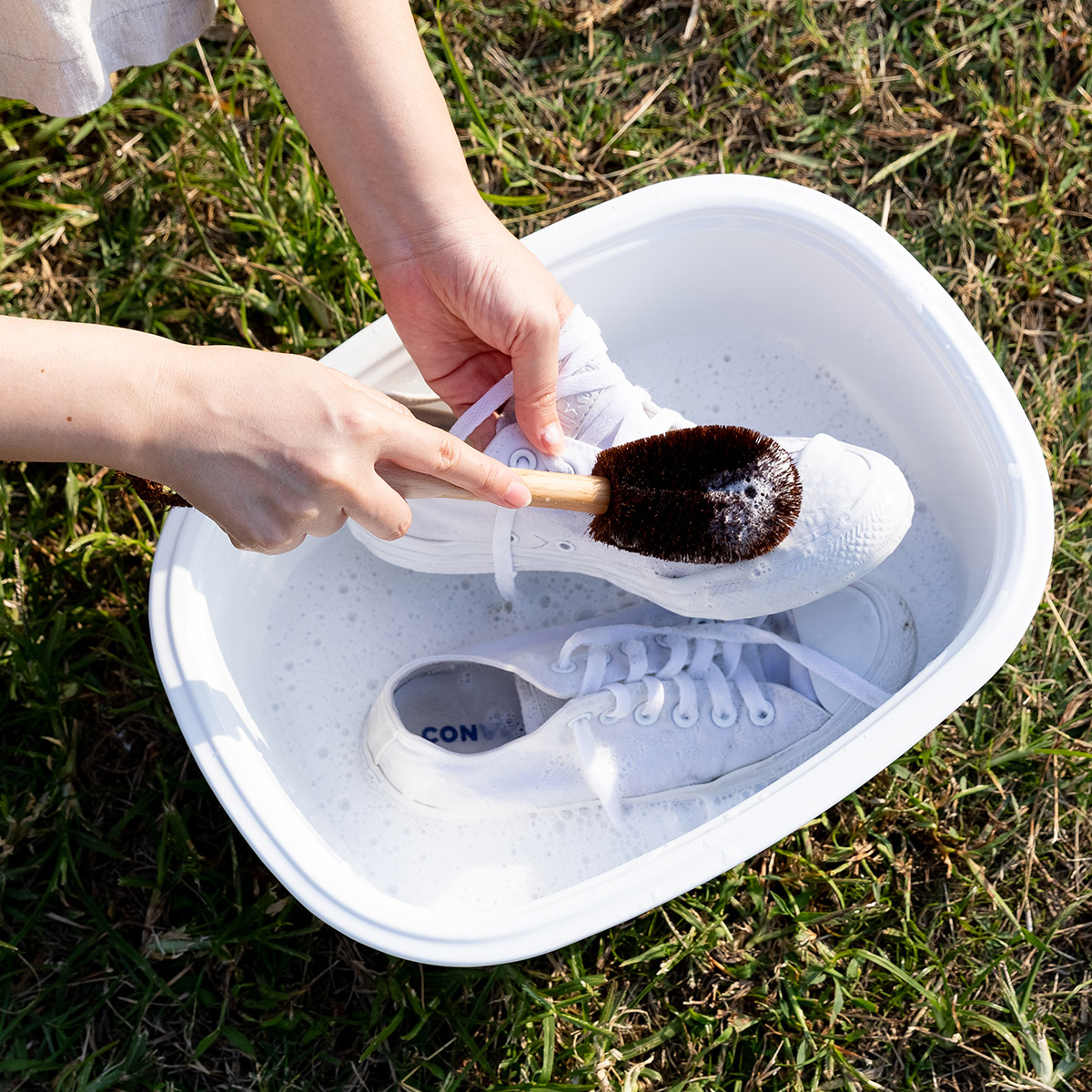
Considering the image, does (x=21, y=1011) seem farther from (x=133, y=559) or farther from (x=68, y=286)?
(x=68, y=286)

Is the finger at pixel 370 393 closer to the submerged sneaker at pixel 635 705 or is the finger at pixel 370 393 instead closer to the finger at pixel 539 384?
the finger at pixel 539 384

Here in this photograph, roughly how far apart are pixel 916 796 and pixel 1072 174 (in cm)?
72

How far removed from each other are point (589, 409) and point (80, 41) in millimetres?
477

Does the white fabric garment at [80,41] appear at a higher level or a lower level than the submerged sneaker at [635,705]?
higher

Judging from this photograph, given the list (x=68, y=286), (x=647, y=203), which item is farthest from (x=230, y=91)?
(x=647, y=203)

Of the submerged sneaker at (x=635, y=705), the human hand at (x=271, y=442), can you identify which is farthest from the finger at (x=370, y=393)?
the submerged sneaker at (x=635, y=705)

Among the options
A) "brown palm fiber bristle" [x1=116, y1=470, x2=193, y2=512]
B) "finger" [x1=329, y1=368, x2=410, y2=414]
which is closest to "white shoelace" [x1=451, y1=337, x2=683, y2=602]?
"finger" [x1=329, y1=368, x2=410, y2=414]

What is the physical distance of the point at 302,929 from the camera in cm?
92

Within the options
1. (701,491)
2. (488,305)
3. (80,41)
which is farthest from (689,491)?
(80,41)

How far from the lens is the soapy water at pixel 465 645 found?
92 centimetres

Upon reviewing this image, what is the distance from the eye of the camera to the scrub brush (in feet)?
2.57

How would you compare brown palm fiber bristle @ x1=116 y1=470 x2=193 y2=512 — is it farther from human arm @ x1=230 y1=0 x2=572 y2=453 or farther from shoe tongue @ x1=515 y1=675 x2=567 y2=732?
shoe tongue @ x1=515 y1=675 x2=567 y2=732

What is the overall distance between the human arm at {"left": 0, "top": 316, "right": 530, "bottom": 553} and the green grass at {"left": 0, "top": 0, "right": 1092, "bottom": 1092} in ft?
1.20

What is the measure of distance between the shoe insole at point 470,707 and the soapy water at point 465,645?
55 millimetres
